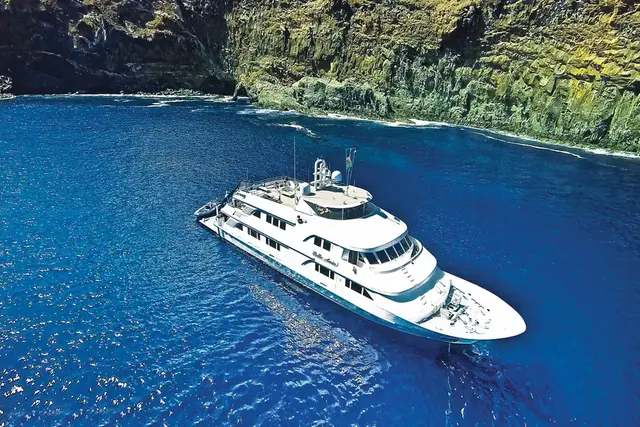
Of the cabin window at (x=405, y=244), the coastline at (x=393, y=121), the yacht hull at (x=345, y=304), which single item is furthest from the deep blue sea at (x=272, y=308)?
the coastline at (x=393, y=121)

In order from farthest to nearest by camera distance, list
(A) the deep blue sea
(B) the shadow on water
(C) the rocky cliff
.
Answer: (C) the rocky cliff → (B) the shadow on water → (A) the deep blue sea

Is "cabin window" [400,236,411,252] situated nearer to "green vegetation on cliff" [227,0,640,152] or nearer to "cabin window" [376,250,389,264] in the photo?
"cabin window" [376,250,389,264]

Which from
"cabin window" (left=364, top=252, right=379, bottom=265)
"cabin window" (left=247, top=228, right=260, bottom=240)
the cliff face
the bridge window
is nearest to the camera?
"cabin window" (left=364, top=252, right=379, bottom=265)

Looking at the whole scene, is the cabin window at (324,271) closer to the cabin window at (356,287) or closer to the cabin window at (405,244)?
the cabin window at (356,287)

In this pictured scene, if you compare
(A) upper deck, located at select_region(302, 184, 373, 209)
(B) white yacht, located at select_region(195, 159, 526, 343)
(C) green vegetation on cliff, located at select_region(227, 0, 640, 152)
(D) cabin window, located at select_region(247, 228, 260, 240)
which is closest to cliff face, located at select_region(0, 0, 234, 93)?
(C) green vegetation on cliff, located at select_region(227, 0, 640, 152)

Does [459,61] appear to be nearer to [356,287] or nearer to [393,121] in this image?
[393,121]

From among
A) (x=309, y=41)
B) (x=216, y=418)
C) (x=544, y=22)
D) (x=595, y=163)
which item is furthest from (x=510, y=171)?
(x=309, y=41)
